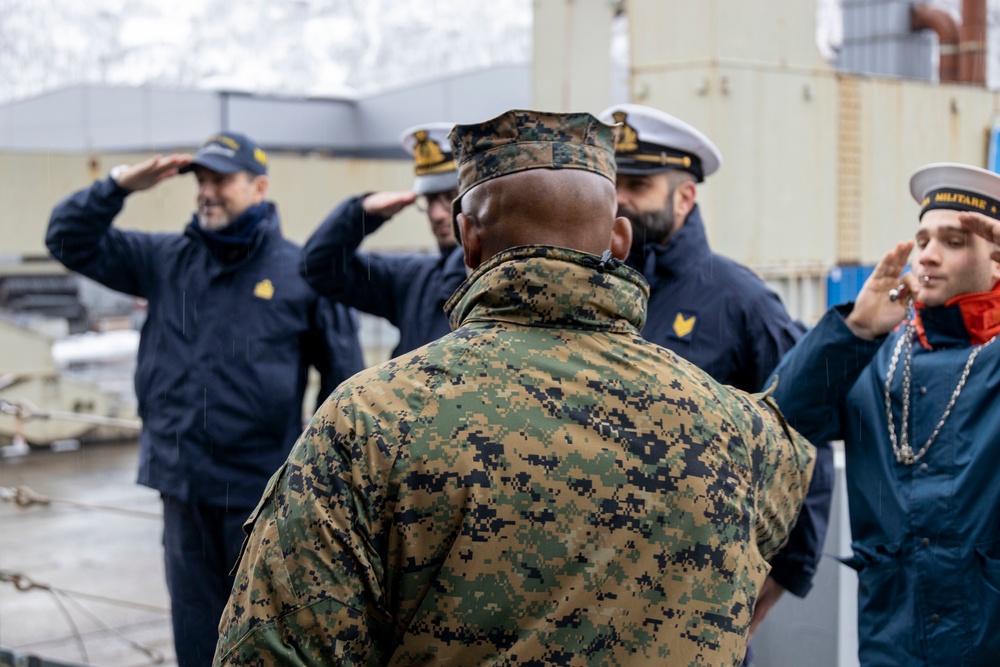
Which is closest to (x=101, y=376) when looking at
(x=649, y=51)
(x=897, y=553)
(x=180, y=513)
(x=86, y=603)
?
(x=86, y=603)

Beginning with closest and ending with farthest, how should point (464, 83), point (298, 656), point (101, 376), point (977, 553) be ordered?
point (298, 656), point (977, 553), point (101, 376), point (464, 83)

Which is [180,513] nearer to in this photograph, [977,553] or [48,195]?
[977,553]

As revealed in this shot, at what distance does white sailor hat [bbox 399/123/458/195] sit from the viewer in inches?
157

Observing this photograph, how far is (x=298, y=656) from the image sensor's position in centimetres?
160

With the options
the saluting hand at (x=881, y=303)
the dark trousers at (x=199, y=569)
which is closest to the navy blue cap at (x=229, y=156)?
the dark trousers at (x=199, y=569)

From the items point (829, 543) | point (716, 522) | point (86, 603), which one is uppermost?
point (716, 522)

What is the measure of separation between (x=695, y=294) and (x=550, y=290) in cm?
162

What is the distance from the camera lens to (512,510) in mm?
1676

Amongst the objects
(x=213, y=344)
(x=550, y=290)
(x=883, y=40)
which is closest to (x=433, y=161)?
(x=213, y=344)

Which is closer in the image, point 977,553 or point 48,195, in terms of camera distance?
point 977,553

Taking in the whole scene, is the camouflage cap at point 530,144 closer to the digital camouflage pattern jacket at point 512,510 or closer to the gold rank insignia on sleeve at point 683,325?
the digital camouflage pattern jacket at point 512,510

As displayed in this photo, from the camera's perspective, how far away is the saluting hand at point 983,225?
271cm

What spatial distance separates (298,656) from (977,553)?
1718 millimetres

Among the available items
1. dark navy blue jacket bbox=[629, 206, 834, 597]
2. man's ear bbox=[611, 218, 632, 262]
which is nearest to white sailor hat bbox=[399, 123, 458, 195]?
dark navy blue jacket bbox=[629, 206, 834, 597]
